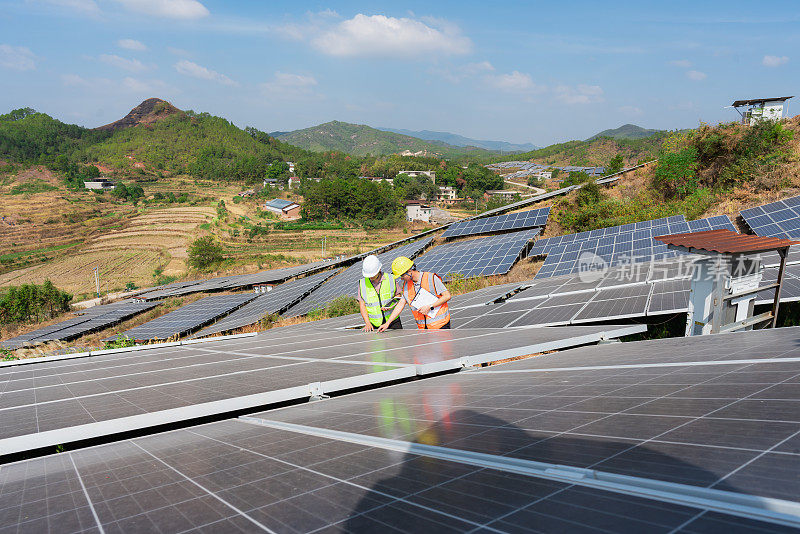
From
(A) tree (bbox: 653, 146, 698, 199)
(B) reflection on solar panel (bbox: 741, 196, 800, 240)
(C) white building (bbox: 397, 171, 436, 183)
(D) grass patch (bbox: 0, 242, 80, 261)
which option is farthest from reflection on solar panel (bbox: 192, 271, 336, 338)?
(C) white building (bbox: 397, 171, 436, 183)

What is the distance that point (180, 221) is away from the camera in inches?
3644

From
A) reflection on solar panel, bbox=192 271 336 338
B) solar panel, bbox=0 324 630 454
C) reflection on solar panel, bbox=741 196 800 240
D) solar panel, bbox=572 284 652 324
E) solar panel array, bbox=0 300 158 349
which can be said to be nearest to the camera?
solar panel, bbox=0 324 630 454

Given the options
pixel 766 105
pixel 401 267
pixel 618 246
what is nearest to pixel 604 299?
pixel 401 267

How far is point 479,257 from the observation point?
89.7 feet

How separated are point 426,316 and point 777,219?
1842 cm

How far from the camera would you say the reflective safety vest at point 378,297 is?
9211mm

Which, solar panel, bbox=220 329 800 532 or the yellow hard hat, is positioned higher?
the yellow hard hat

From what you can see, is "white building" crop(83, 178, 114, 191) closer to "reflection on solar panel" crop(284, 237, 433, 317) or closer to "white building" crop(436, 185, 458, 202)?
"white building" crop(436, 185, 458, 202)

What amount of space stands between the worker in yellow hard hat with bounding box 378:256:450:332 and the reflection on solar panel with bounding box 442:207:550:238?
25.9 metres

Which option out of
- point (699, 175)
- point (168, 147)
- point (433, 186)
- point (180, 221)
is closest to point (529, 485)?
point (699, 175)

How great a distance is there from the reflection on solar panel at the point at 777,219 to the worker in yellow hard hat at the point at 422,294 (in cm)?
1604

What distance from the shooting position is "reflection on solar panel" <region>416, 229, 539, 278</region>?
998 inches

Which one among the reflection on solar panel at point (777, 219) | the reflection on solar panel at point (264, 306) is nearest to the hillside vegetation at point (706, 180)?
the reflection on solar panel at point (777, 219)

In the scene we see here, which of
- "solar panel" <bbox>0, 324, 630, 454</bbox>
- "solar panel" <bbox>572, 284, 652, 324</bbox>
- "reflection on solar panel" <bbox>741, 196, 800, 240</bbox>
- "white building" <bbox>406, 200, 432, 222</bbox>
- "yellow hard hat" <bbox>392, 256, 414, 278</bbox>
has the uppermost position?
"white building" <bbox>406, 200, 432, 222</bbox>
